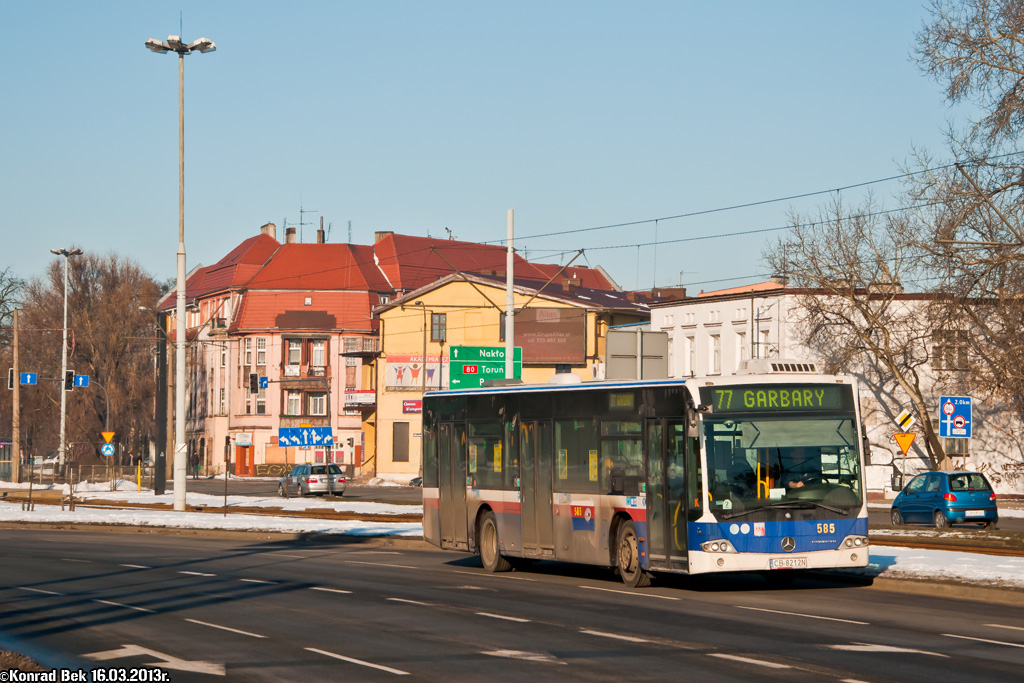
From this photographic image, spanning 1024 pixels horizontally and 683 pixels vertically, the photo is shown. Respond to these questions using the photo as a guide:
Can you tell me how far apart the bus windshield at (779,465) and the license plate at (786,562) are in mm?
677

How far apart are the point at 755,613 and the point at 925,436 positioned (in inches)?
1764

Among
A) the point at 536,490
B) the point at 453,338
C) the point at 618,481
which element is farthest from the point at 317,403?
the point at 618,481

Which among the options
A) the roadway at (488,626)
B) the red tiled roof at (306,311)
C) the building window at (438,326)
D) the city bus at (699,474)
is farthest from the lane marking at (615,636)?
the red tiled roof at (306,311)

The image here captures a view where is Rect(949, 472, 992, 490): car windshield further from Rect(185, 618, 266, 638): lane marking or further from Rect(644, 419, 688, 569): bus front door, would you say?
Rect(185, 618, 266, 638): lane marking

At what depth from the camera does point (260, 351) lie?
103m

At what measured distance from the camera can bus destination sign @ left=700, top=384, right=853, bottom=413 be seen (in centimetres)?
1816

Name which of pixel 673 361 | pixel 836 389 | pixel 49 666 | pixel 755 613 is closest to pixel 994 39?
pixel 836 389

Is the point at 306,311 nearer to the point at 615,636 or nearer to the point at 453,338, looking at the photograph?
the point at 453,338

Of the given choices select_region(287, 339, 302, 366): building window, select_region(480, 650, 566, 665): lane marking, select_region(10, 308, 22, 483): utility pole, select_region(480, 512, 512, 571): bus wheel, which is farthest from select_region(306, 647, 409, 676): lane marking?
select_region(287, 339, 302, 366): building window

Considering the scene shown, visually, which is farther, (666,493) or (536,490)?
(536,490)

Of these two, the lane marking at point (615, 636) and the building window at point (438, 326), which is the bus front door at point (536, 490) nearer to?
the lane marking at point (615, 636)

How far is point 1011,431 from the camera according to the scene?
198ft

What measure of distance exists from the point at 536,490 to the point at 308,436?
30940 mm

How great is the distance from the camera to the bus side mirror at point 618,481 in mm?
19438
